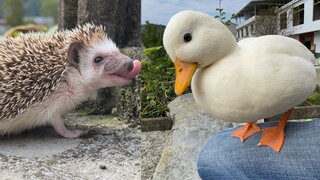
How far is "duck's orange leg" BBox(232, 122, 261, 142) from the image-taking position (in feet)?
1.75

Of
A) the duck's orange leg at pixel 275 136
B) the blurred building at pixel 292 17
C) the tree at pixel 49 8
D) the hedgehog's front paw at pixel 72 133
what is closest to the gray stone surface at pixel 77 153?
the hedgehog's front paw at pixel 72 133

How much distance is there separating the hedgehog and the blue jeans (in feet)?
1.39

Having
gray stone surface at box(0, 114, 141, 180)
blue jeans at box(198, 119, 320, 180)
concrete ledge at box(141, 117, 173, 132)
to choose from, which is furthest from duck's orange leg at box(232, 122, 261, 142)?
concrete ledge at box(141, 117, 173, 132)

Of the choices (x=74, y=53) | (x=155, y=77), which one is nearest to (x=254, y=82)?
(x=74, y=53)

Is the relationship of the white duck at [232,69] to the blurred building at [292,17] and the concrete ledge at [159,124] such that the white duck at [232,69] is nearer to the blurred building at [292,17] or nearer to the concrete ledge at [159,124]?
the blurred building at [292,17]

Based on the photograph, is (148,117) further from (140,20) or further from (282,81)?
(282,81)

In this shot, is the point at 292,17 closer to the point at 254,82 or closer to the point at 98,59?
the point at 98,59

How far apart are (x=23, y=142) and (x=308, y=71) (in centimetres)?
72

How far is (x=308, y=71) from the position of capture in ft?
1.56

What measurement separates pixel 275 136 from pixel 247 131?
0.16 ft

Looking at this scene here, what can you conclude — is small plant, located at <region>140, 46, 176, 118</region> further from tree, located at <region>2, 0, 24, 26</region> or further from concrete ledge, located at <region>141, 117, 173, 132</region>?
tree, located at <region>2, 0, 24, 26</region>

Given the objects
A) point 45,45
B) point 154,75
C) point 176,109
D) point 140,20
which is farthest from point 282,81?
point 176,109

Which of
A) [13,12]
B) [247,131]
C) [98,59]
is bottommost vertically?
[247,131]

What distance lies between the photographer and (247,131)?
0.54m
